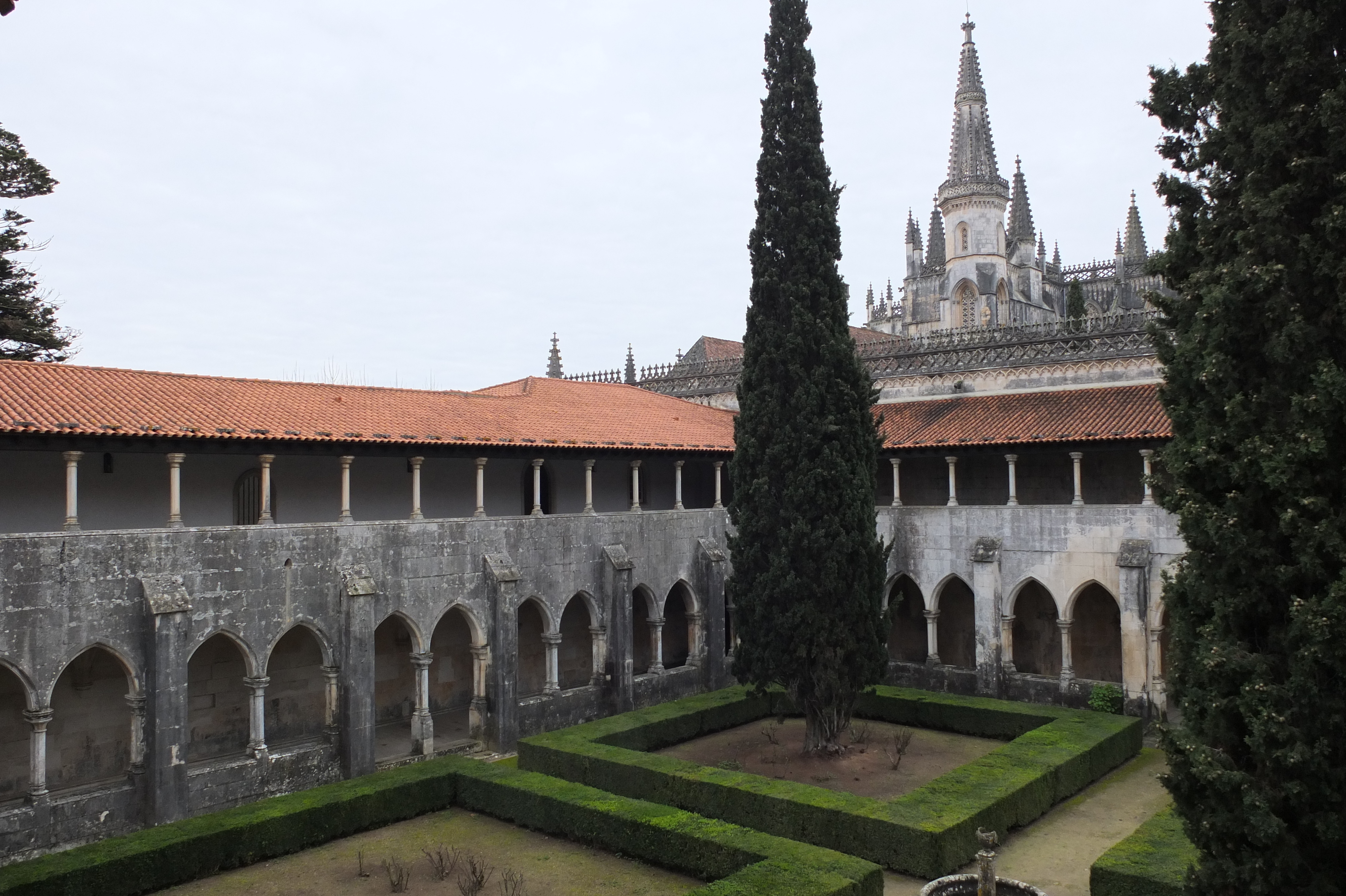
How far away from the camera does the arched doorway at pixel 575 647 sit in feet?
92.4

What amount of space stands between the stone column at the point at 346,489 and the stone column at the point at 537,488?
440 cm

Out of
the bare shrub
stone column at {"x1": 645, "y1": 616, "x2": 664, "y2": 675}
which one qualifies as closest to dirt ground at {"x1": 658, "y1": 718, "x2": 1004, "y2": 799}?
stone column at {"x1": 645, "y1": 616, "x2": 664, "y2": 675}

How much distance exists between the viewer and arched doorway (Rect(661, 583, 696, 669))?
3050 cm

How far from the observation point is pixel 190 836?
14680 mm

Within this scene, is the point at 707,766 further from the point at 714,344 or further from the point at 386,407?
the point at 714,344

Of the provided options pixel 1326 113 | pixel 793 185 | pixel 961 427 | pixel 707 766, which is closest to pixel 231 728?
pixel 707 766

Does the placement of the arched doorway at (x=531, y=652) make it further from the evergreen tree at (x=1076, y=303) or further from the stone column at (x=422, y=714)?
the evergreen tree at (x=1076, y=303)

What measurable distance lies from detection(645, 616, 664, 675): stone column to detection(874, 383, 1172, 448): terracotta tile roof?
7628mm

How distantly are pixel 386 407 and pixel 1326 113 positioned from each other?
1855 cm

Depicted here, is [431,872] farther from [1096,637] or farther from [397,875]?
[1096,637]

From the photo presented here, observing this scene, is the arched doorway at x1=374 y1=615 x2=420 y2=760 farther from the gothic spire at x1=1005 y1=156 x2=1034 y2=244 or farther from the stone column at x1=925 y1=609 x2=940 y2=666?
the gothic spire at x1=1005 y1=156 x2=1034 y2=244

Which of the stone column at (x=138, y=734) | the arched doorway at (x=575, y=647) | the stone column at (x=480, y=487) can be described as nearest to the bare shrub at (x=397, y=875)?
the stone column at (x=138, y=734)

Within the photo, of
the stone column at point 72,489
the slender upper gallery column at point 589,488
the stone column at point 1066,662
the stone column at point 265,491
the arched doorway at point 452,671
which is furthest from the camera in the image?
the arched doorway at point 452,671

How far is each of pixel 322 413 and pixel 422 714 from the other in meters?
6.79
